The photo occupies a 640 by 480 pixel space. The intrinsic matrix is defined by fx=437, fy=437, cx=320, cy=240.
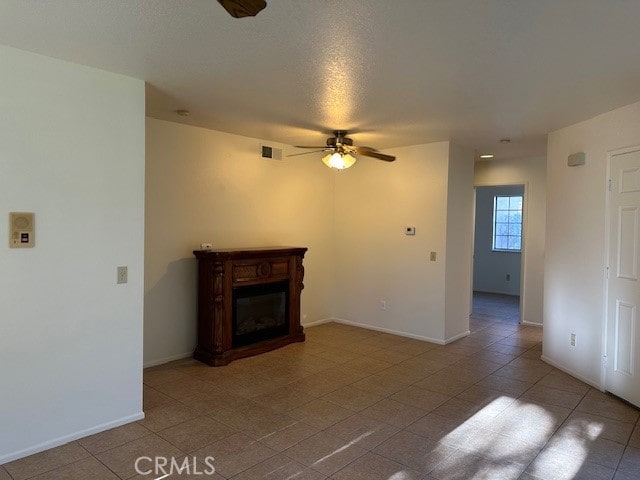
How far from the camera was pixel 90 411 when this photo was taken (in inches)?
121

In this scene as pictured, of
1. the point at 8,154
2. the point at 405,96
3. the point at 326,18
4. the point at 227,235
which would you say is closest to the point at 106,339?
the point at 8,154

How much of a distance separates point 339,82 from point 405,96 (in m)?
0.64

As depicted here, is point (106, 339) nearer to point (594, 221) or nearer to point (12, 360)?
point (12, 360)

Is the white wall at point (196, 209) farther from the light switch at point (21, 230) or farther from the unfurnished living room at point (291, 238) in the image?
the light switch at point (21, 230)

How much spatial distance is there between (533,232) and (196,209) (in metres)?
5.11

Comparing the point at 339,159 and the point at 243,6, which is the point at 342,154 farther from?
the point at 243,6

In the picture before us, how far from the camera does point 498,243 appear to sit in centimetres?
986

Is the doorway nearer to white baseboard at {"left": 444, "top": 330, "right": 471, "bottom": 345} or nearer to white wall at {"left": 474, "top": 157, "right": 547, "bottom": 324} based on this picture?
white wall at {"left": 474, "top": 157, "right": 547, "bottom": 324}

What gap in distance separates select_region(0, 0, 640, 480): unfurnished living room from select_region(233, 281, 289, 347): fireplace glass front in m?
0.03

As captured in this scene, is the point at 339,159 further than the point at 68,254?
Yes

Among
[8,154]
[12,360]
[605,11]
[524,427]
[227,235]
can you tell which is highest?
[605,11]

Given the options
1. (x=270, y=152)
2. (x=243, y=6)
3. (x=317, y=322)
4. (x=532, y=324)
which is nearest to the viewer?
(x=243, y=6)

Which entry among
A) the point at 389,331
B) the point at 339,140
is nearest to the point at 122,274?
the point at 339,140

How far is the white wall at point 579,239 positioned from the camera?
4.04 m
